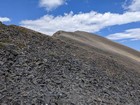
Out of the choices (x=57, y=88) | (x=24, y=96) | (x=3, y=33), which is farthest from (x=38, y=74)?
(x=3, y=33)

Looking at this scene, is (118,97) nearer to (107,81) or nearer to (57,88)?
(107,81)

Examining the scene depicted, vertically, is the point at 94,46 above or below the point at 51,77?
above

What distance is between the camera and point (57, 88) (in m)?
22.9

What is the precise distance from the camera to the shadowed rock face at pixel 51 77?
2114 cm

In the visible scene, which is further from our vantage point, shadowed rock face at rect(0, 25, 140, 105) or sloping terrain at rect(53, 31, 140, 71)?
sloping terrain at rect(53, 31, 140, 71)

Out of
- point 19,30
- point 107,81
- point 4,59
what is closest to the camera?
point 4,59

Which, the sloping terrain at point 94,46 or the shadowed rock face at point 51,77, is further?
the sloping terrain at point 94,46

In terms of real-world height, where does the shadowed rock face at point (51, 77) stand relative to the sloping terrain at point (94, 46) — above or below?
below

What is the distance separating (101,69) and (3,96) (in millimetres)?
15018

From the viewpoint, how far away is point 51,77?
24438mm

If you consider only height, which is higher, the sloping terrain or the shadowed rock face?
the sloping terrain

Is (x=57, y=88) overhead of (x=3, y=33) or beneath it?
beneath

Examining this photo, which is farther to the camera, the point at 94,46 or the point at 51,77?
the point at 94,46

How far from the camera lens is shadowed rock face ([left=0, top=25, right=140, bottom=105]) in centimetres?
2114
